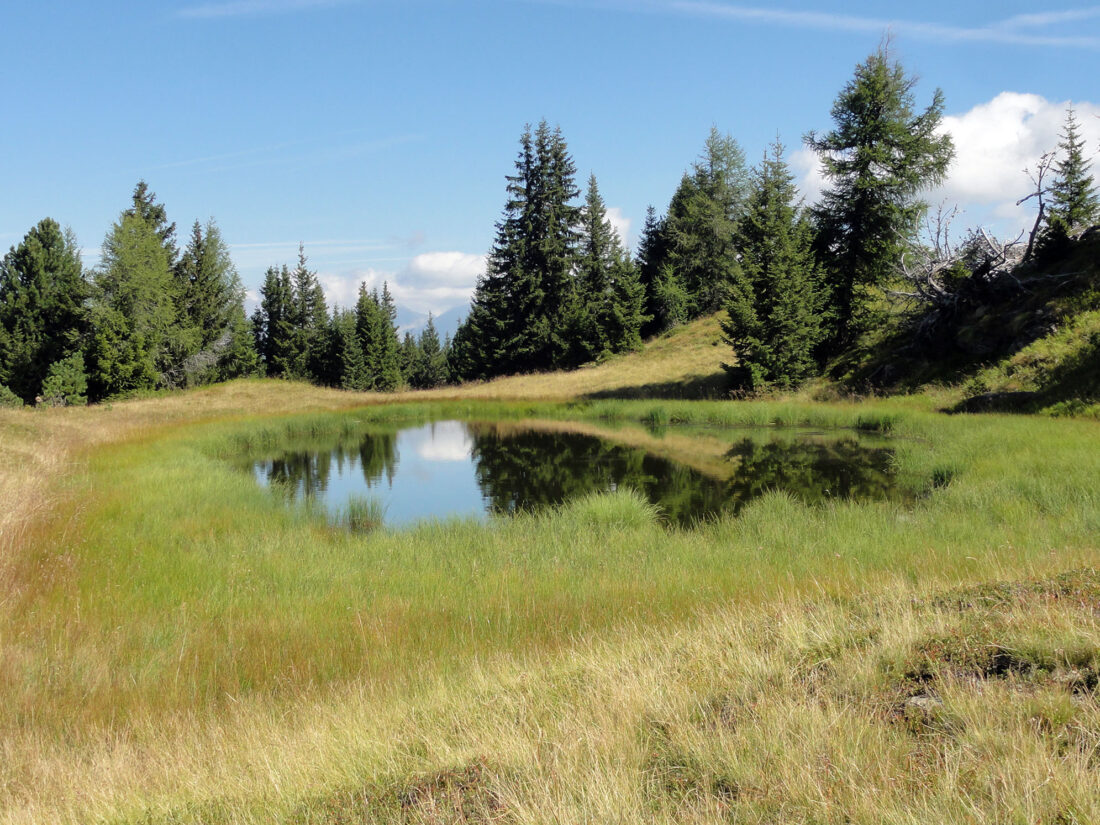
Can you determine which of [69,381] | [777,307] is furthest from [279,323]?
[777,307]

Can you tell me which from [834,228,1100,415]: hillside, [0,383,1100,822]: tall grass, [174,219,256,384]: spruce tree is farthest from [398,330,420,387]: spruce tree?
[0,383,1100,822]: tall grass

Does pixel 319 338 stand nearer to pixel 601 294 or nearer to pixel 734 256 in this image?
pixel 601 294

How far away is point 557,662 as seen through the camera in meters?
5.14

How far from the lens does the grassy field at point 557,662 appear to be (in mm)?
3023

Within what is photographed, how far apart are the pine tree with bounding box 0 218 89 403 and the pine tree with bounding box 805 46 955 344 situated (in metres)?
47.8

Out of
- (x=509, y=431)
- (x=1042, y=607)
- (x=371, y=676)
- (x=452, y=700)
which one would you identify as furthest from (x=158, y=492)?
(x=509, y=431)

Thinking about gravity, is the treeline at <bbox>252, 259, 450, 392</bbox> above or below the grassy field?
above

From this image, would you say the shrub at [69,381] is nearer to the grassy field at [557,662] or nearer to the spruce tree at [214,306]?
the spruce tree at [214,306]

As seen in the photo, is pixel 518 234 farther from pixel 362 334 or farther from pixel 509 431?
pixel 509 431

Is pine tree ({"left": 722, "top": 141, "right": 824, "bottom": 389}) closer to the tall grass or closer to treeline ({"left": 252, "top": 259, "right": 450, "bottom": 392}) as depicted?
the tall grass

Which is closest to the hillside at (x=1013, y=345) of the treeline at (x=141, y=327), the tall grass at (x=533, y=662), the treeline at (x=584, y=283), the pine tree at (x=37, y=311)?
the treeline at (x=584, y=283)

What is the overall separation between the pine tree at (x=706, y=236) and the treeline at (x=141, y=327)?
90.4 feet

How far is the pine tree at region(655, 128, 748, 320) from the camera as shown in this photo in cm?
5394

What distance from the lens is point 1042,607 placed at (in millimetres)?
4355
